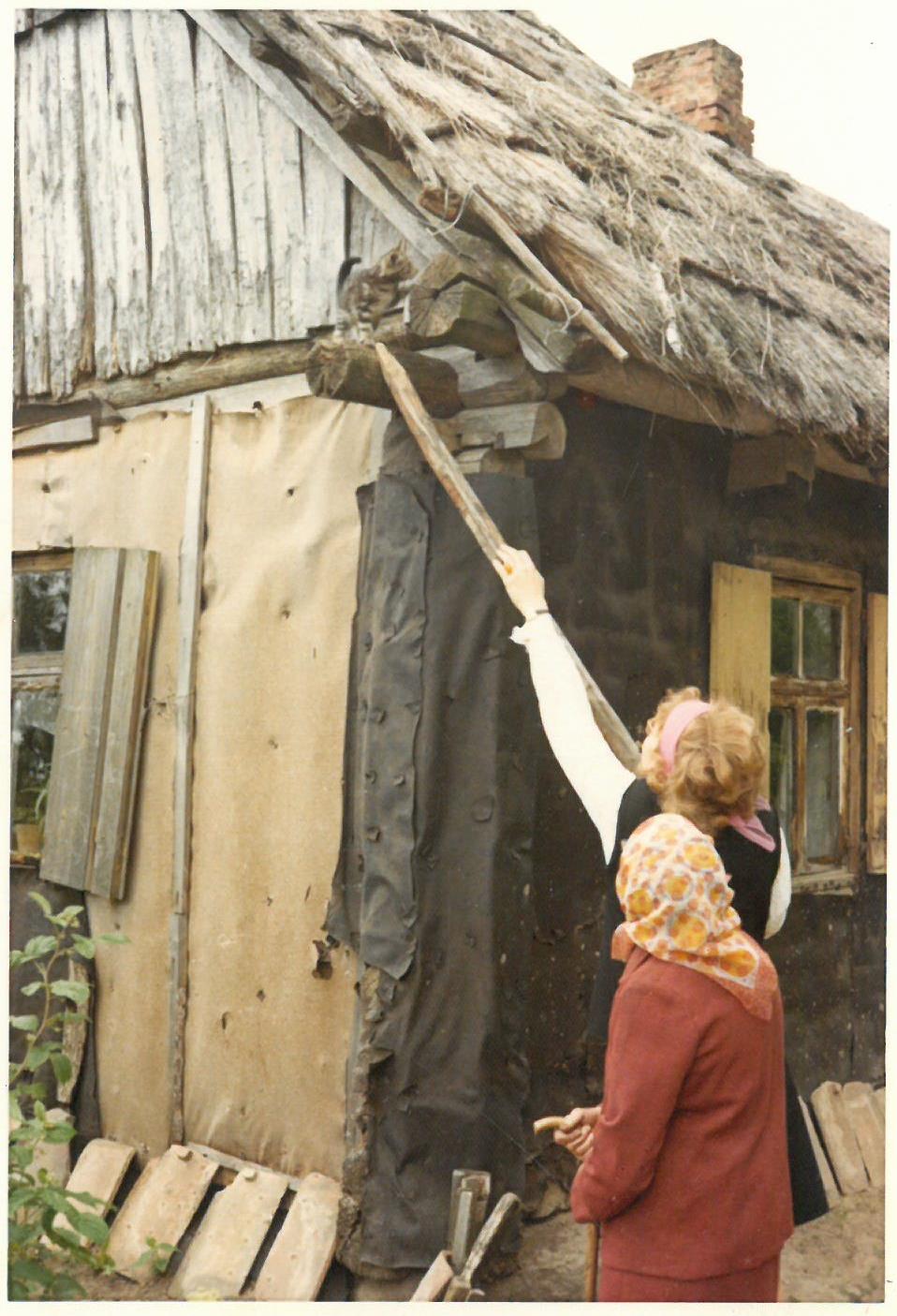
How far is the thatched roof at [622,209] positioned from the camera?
3.91m

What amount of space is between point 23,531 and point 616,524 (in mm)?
2359

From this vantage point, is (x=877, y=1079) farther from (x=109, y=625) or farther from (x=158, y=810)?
(x=109, y=625)

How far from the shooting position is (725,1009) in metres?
2.46

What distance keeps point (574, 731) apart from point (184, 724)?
2.09 metres

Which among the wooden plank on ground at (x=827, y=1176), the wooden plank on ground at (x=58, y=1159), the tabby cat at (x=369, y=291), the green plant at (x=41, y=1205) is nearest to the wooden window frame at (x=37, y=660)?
the wooden plank on ground at (x=58, y=1159)

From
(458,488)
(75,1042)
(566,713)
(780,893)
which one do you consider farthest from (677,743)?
(75,1042)

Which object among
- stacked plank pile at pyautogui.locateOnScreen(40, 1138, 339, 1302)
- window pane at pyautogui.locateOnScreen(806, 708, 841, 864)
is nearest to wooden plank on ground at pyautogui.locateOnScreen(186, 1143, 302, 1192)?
A: stacked plank pile at pyautogui.locateOnScreen(40, 1138, 339, 1302)

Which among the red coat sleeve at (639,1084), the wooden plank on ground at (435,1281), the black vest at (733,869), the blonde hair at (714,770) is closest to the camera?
the red coat sleeve at (639,1084)

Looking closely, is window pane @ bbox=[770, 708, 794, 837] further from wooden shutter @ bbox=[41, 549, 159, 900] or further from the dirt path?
wooden shutter @ bbox=[41, 549, 159, 900]

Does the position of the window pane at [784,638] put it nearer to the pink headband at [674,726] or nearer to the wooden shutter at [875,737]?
the wooden shutter at [875,737]

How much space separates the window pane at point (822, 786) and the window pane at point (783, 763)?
96mm

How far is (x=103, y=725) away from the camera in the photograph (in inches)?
198

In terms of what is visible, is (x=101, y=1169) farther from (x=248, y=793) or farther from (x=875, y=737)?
(x=875, y=737)

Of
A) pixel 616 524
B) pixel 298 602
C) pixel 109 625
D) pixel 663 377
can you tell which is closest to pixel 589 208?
pixel 663 377
